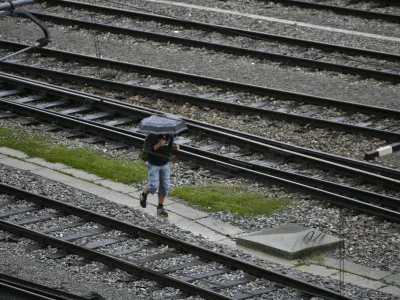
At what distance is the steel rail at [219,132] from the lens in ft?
61.0

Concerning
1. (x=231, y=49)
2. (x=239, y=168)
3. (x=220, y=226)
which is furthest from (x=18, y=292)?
(x=231, y=49)

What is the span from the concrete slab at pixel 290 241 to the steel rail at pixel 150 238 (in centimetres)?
78

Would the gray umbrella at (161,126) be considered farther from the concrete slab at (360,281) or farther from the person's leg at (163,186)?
the concrete slab at (360,281)

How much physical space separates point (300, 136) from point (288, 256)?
5.45 metres

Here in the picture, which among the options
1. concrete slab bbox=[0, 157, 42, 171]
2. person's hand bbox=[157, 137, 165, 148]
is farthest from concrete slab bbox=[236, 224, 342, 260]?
concrete slab bbox=[0, 157, 42, 171]

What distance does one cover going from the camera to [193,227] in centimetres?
1706

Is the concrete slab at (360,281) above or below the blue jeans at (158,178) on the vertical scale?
below

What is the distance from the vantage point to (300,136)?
20.9m

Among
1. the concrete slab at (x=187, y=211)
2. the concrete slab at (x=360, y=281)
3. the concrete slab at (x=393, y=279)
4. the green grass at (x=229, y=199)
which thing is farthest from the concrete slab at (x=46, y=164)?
the concrete slab at (x=393, y=279)

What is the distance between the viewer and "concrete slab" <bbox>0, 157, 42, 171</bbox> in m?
19.9

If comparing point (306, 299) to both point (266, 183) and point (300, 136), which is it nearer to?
point (266, 183)

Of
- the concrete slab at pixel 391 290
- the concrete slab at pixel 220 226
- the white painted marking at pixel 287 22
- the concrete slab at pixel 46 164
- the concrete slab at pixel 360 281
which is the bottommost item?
the concrete slab at pixel 46 164

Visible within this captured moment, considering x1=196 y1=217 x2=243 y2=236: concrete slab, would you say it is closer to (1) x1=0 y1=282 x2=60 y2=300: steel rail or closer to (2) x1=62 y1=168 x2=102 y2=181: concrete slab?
(2) x1=62 y1=168 x2=102 y2=181: concrete slab

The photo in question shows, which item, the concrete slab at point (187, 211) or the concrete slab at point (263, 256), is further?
the concrete slab at point (187, 211)
